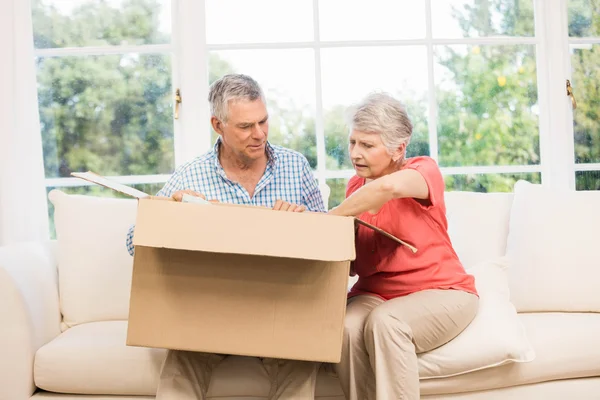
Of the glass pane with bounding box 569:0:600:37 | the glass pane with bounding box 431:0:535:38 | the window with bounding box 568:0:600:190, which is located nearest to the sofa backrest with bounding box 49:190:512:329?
the window with bounding box 568:0:600:190

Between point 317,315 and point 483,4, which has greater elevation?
point 483,4

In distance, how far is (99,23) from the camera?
3.08 m

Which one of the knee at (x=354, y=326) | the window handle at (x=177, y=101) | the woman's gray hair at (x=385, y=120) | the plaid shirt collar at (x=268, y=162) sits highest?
the window handle at (x=177, y=101)

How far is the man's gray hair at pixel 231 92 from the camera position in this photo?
215 cm

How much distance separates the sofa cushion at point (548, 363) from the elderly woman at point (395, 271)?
0.14 meters

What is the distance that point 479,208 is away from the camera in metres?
2.63

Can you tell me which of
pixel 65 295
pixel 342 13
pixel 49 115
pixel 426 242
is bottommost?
pixel 65 295

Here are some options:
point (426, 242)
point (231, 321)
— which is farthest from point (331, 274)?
point (426, 242)

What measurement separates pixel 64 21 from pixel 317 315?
6.62ft

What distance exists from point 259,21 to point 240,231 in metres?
1.72

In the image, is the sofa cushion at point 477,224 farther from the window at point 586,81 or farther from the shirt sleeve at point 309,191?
the window at point 586,81

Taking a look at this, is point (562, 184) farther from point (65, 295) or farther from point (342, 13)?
point (65, 295)

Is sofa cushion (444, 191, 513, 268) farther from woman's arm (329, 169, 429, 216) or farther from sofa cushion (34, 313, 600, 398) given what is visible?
woman's arm (329, 169, 429, 216)

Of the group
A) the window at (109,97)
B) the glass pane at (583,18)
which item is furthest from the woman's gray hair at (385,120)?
the glass pane at (583,18)
